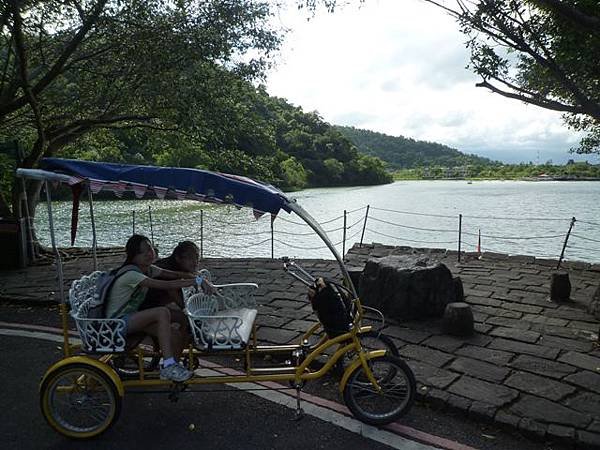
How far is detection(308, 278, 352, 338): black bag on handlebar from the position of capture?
12.6 feet

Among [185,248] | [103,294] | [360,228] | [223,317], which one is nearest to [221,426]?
[223,317]

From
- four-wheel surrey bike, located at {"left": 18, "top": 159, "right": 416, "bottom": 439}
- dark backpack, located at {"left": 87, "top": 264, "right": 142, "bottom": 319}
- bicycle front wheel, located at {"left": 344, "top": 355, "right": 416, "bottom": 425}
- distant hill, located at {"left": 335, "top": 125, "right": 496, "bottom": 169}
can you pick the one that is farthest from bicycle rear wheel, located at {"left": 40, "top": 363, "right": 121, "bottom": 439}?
distant hill, located at {"left": 335, "top": 125, "right": 496, "bottom": 169}

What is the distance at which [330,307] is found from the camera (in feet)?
12.6

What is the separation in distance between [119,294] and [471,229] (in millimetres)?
25180

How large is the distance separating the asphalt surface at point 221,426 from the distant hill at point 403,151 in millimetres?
94683

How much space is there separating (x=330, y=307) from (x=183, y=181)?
1.60 meters

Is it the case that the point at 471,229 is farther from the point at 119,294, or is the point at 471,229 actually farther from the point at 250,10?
Answer: the point at 119,294

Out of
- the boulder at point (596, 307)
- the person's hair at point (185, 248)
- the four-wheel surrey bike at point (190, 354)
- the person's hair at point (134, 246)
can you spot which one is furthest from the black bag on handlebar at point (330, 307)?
the boulder at point (596, 307)

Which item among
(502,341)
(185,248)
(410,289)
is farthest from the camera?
(410,289)

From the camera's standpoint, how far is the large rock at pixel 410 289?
6.34 meters

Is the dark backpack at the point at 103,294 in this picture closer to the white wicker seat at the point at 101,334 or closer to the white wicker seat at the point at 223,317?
the white wicker seat at the point at 101,334

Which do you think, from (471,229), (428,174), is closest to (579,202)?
(471,229)

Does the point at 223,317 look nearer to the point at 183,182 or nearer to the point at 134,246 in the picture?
the point at 134,246

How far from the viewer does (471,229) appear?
2630 centimetres
